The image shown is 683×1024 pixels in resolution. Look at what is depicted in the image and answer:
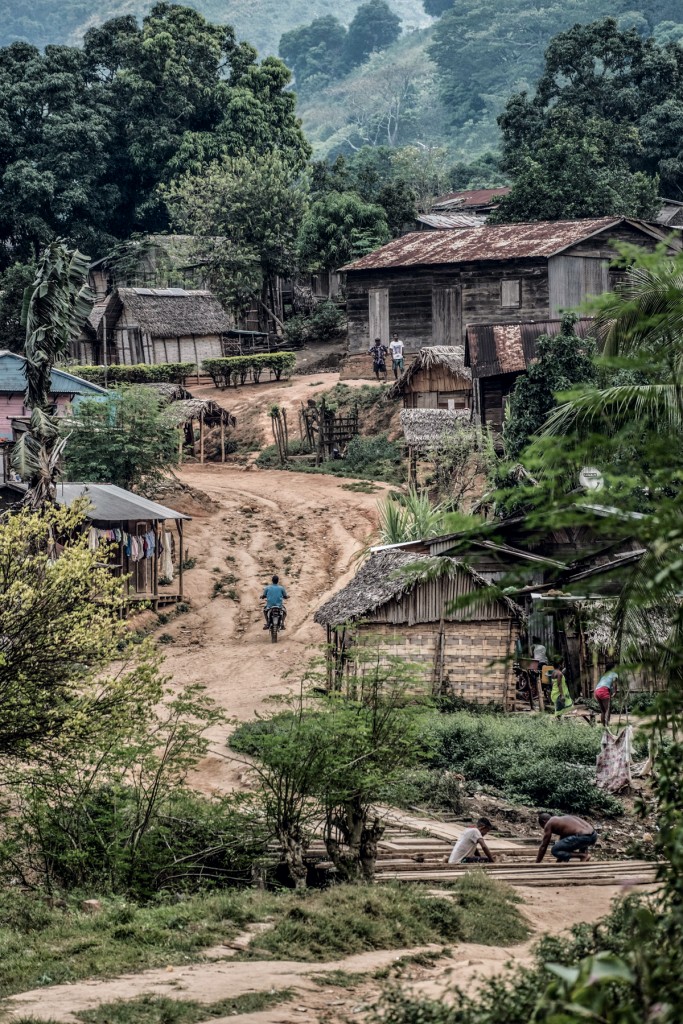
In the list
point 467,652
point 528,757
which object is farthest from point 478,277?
point 528,757

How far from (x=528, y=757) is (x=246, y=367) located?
2774 cm

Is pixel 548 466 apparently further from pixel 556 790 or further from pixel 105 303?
pixel 105 303

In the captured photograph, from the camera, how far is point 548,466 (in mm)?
7773

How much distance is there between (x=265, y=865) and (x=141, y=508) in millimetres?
13124

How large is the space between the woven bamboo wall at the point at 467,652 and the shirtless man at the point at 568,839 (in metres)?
5.36

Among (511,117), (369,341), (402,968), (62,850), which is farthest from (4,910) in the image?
(511,117)

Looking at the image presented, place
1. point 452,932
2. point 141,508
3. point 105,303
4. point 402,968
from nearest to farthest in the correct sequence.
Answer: point 402,968, point 452,932, point 141,508, point 105,303

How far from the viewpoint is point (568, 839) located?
15.0 m

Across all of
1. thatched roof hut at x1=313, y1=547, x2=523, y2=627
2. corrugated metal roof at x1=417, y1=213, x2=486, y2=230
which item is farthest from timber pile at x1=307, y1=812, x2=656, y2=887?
corrugated metal roof at x1=417, y1=213, x2=486, y2=230

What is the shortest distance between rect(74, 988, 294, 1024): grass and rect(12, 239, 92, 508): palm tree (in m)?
11.2

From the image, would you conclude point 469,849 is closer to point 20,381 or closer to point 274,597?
point 274,597

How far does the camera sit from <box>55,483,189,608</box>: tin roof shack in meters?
26.1

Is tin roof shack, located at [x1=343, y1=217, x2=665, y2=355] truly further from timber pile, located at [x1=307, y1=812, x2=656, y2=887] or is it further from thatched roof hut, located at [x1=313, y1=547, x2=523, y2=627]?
timber pile, located at [x1=307, y1=812, x2=656, y2=887]

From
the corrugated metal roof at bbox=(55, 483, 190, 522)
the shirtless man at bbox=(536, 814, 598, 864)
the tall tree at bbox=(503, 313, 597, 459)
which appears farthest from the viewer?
the tall tree at bbox=(503, 313, 597, 459)
